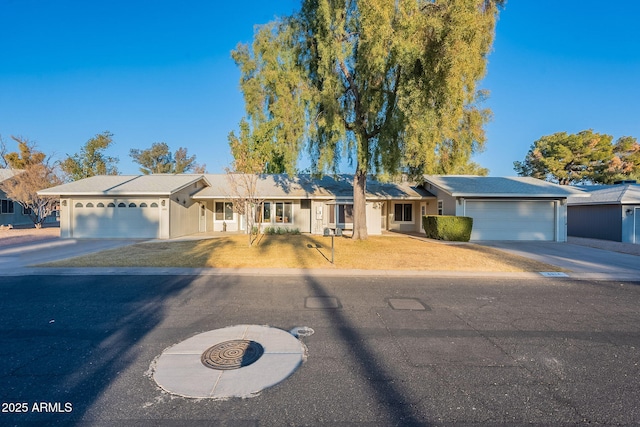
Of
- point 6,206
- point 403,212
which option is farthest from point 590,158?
point 6,206

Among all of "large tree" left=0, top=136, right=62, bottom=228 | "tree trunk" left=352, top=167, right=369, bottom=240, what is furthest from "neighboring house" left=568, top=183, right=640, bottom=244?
"large tree" left=0, top=136, right=62, bottom=228

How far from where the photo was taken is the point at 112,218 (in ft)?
58.2

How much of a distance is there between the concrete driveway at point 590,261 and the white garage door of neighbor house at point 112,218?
19.1 meters

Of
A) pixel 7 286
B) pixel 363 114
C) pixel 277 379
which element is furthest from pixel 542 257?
pixel 7 286

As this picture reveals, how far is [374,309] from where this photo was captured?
223 inches

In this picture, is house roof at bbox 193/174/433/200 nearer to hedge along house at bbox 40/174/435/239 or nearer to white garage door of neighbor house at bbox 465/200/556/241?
hedge along house at bbox 40/174/435/239

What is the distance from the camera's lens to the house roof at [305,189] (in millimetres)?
19516

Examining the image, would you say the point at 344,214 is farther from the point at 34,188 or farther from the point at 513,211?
the point at 34,188

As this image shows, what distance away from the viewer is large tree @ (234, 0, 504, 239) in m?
11.1

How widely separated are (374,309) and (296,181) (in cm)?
1772

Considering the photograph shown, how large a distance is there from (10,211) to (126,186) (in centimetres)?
1904

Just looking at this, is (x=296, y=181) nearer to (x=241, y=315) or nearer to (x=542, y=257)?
(x=542, y=257)

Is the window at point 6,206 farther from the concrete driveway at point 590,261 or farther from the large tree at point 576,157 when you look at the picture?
the large tree at point 576,157

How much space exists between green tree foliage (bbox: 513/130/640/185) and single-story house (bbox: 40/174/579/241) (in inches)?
823
